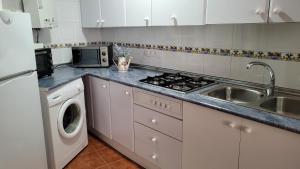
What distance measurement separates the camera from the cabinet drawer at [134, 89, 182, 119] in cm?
178

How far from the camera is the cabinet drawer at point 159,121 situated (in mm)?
1818

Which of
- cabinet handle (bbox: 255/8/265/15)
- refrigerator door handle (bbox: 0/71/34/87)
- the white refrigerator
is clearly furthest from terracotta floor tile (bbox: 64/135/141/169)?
cabinet handle (bbox: 255/8/265/15)

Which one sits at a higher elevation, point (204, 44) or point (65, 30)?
point (65, 30)

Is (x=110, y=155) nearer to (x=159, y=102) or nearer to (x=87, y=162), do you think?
(x=87, y=162)

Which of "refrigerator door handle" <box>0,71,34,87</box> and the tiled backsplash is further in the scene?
the tiled backsplash

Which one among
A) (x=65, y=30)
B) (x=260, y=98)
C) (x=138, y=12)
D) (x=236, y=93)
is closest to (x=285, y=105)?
(x=260, y=98)

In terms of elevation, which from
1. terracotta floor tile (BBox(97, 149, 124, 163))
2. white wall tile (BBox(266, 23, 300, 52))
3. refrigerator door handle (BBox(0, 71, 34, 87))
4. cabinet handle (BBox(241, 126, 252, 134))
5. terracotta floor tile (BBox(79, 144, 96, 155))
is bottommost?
terracotta floor tile (BBox(97, 149, 124, 163))

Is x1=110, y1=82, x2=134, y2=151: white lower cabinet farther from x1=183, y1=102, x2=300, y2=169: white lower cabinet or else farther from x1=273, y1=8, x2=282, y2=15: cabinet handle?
x1=273, y1=8, x2=282, y2=15: cabinet handle

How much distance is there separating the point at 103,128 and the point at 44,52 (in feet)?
3.33

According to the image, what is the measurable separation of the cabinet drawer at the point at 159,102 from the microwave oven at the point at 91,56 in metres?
0.93

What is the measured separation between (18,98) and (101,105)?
3.23 feet

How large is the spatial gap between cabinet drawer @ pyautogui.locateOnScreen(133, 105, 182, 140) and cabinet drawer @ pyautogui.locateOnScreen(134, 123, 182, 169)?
1.9 inches

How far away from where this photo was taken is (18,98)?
5.59 feet

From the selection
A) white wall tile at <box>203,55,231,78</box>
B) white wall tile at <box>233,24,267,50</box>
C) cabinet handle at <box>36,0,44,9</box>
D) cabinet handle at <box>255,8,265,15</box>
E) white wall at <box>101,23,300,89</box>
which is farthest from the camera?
cabinet handle at <box>36,0,44,9</box>
